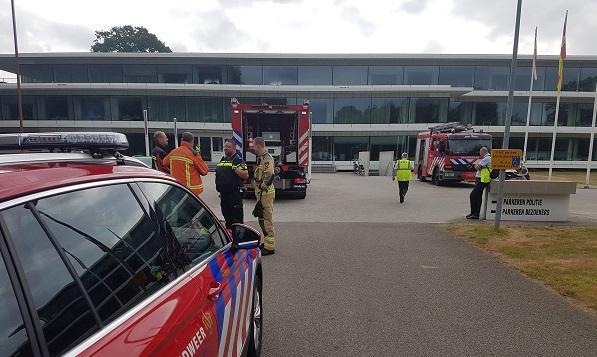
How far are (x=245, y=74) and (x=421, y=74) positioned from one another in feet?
53.7

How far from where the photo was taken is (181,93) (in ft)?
108

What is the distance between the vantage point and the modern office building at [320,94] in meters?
32.8

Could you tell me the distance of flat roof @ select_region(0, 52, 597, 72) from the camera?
3341 centimetres

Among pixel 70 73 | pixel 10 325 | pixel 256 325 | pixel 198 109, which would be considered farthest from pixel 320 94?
pixel 10 325

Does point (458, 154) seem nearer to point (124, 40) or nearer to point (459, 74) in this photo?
point (459, 74)

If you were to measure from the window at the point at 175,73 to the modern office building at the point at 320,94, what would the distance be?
0.09 metres

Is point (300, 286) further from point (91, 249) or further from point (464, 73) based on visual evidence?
point (464, 73)

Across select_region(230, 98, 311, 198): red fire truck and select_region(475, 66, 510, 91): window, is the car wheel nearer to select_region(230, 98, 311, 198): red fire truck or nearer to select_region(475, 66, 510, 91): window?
select_region(230, 98, 311, 198): red fire truck

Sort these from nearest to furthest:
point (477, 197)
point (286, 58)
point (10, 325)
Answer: point (10, 325), point (477, 197), point (286, 58)

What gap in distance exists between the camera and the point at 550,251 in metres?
6.41

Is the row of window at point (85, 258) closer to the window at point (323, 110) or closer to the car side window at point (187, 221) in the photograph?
the car side window at point (187, 221)

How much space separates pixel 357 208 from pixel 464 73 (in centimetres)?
2884

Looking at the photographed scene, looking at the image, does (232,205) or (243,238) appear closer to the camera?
(243,238)

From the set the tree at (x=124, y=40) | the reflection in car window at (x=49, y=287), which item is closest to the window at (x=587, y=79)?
the reflection in car window at (x=49, y=287)
